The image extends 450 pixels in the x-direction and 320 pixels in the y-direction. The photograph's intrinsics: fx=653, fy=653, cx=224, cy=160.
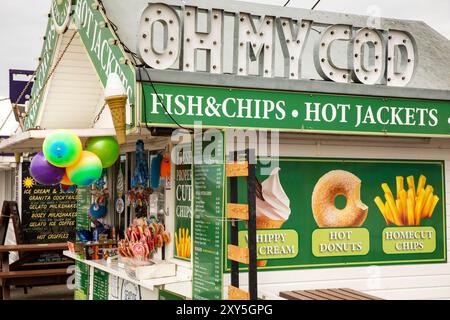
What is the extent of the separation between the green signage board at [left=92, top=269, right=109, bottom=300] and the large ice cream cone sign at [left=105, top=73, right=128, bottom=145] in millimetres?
2932

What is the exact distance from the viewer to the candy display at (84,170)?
6.36 m

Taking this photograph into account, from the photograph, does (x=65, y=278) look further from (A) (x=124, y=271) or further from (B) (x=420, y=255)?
(B) (x=420, y=255)

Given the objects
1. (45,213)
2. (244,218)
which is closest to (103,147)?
(244,218)

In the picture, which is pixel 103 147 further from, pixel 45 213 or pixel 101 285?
pixel 45 213

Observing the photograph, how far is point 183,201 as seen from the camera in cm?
669

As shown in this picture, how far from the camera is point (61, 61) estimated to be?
806 centimetres

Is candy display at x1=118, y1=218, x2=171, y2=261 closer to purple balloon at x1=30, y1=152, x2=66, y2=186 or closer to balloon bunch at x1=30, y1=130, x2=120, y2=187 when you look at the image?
balloon bunch at x1=30, y1=130, x2=120, y2=187

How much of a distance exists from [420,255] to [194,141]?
122 inches

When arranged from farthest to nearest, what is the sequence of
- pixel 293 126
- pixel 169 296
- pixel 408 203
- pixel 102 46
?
pixel 408 203, pixel 102 46, pixel 293 126, pixel 169 296

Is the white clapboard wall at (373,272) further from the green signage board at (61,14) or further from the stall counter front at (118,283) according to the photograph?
the green signage board at (61,14)

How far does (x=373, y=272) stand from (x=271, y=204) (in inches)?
58.6

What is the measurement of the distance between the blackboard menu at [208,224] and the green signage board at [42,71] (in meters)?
3.08

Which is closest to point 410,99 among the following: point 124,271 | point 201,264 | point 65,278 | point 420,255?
point 420,255

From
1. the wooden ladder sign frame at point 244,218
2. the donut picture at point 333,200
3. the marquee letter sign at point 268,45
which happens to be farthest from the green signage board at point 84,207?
the wooden ladder sign frame at point 244,218
